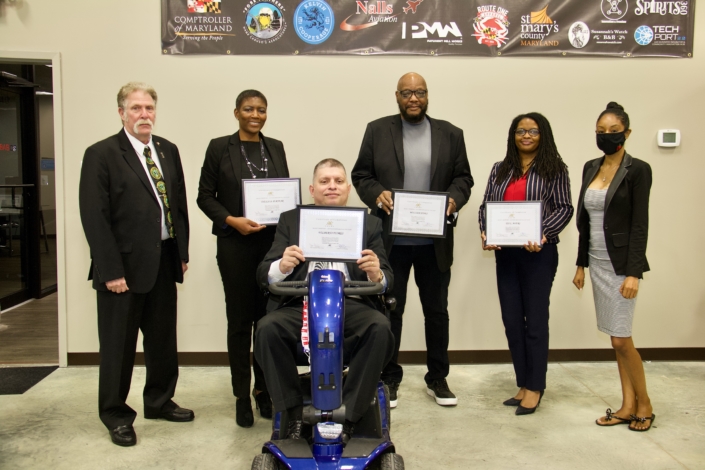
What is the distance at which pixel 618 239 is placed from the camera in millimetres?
3166

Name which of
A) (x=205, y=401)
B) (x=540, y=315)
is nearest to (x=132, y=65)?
(x=205, y=401)

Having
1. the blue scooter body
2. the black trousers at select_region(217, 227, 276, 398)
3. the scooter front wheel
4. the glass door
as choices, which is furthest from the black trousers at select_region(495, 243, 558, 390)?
the glass door

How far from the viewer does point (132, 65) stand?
422 cm

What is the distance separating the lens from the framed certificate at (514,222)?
3367 millimetres

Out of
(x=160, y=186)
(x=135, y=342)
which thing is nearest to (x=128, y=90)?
(x=160, y=186)

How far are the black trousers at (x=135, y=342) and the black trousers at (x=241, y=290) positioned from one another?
301mm

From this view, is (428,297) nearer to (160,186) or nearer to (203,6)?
(160,186)

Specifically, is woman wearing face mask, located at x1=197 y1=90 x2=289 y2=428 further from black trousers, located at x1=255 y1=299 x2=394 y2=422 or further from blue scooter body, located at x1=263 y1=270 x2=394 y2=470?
blue scooter body, located at x1=263 y1=270 x2=394 y2=470

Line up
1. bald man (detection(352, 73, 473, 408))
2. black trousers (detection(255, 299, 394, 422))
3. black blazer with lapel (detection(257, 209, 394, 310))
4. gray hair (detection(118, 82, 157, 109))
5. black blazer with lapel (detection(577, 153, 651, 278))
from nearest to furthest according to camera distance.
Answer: black trousers (detection(255, 299, 394, 422)) → black blazer with lapel (detection(257, 209, 394, 310)) → gray hair (detection(118, 82, 157, 109)) → black blazer with lapel (detection(577, 153, 651, 278)) → bald man (detection(352, 73, 473, 408))

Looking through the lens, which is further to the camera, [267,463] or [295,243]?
[295,243]

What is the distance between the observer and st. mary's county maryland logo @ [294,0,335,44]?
421cm

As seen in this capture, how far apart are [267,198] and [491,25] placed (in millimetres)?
2215

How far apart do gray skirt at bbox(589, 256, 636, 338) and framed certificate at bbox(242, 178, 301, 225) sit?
5.61ft

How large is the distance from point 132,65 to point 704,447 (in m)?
4.21
